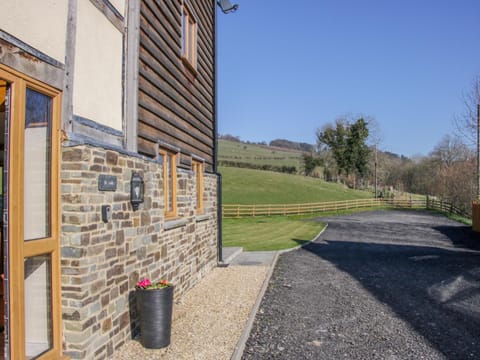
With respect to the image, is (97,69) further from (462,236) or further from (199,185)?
(462,236)

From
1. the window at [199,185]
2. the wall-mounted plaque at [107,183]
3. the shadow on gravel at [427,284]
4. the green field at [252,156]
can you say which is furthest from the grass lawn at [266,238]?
the green field at [252,156]

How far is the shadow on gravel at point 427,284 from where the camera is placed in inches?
229

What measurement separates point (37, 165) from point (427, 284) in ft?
26.5

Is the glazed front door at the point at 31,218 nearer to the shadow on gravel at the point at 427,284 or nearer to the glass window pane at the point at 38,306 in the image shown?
the glass window pane at the point at 38,306

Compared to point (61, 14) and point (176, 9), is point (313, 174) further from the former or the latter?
point (61, 14)

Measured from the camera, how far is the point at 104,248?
447 centimetres

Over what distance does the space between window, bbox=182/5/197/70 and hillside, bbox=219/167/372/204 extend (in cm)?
2730

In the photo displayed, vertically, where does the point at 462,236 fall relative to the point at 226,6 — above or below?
below

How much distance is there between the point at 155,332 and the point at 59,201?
6.43ft

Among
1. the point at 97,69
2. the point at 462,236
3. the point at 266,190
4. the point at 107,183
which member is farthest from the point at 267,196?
the point at 107,183

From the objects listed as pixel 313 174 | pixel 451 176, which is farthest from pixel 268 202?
pixel 313 174

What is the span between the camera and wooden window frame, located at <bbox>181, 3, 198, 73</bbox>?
28.1 feet

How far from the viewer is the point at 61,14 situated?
3945 millimetres

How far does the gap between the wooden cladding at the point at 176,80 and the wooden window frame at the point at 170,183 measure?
25cm
